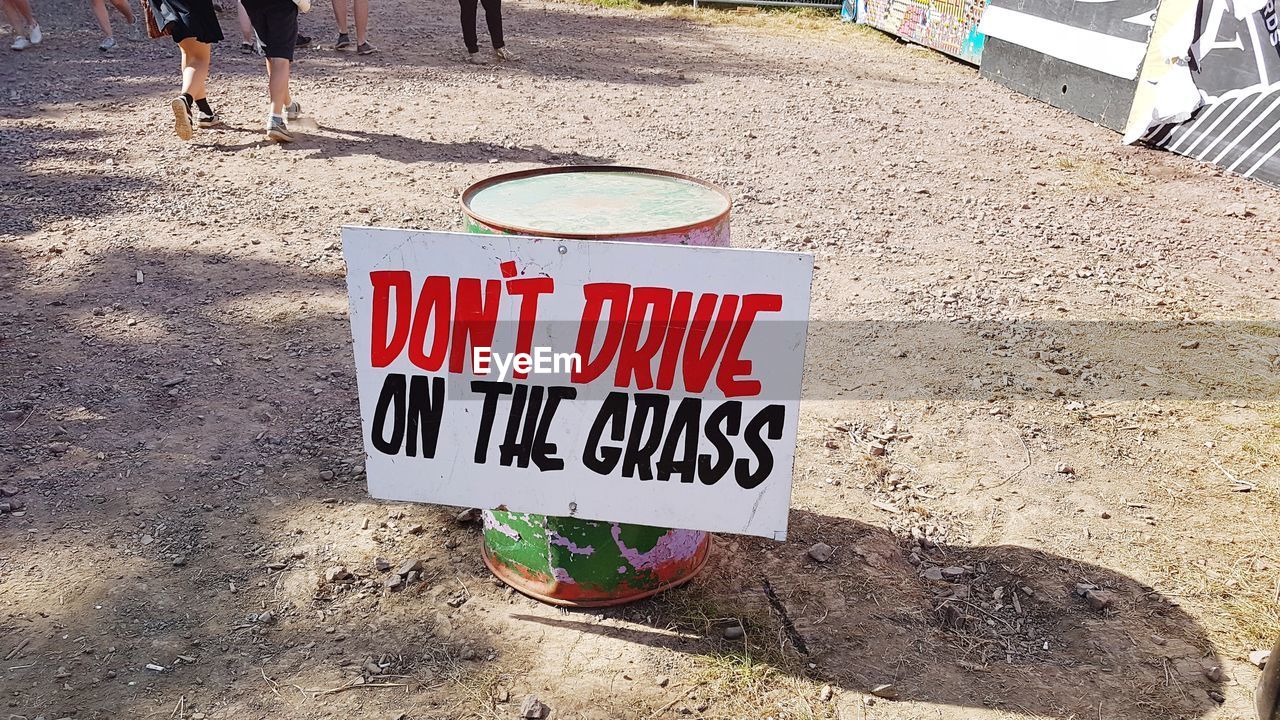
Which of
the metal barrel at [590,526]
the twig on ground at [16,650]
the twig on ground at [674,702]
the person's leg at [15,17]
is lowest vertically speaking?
the twig on ground at [674,702]

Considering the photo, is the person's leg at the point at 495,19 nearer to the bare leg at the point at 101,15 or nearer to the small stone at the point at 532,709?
the bare leg at the point at 101,15

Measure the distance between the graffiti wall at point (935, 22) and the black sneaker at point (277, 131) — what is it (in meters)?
7.35

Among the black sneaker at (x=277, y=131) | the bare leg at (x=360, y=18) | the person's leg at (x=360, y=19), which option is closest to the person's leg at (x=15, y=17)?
the bare leg at (x=360, y=18)

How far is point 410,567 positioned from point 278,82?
5.02m

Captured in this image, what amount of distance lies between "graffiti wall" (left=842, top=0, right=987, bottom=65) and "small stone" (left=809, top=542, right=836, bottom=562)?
8881mm

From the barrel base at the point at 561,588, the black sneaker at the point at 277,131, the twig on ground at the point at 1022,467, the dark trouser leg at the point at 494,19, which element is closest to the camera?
the barrel base at the point at 561,588

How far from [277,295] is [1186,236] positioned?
5.33 metres

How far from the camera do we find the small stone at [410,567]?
2971mm

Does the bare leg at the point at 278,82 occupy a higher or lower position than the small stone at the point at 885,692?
higher

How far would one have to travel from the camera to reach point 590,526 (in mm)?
2705

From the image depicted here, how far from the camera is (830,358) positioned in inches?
173

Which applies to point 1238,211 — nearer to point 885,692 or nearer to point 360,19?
point 885,692

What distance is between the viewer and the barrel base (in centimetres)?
282

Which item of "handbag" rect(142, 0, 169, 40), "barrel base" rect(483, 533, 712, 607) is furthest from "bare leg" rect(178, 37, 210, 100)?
"barrel base" rect(483, 533, 712, 607)
